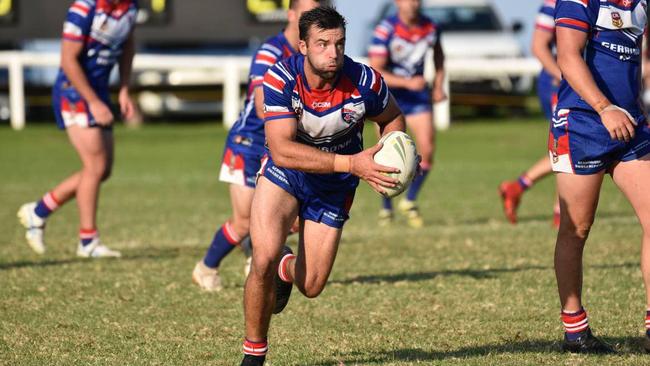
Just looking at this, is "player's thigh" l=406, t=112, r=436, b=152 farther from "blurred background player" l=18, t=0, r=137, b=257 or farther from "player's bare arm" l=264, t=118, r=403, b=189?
"player's bare arm" l=264, t=118, r=403, b=189

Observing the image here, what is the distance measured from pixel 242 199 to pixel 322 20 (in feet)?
8.88

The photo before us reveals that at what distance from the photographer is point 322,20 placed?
566cm

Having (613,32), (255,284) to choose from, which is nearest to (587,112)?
(613,32)

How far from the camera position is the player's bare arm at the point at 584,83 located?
5727mm

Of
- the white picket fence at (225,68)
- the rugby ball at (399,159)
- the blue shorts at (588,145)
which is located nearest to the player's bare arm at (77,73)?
the rugby ball at (399,159)

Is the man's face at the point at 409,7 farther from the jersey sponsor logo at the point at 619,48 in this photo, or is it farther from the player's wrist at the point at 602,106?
the player's wrist at the point at 602,106

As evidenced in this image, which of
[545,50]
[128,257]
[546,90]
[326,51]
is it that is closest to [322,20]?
[326,51]

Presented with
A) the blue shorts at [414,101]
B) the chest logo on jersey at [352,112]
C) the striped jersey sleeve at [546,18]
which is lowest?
the blue shorts at [414,101]

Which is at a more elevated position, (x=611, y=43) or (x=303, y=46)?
Result: (x=611, y=43)

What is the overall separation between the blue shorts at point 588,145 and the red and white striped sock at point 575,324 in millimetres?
726

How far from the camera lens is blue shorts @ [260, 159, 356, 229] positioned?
585 centimetres

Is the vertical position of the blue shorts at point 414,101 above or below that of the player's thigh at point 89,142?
below

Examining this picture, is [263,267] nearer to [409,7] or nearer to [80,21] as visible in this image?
[80,21]

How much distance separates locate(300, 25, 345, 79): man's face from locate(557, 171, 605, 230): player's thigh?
1.31 metres
